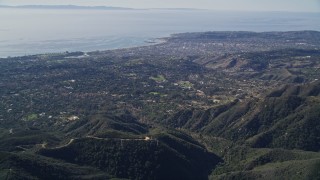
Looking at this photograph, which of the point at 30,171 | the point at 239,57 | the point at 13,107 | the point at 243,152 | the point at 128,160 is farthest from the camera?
the point at 239,57

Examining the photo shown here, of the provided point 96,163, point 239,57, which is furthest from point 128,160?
point 239,57

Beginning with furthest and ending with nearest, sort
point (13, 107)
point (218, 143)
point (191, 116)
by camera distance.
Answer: point (13, 107) < point (191, 116) < point (218, 143)

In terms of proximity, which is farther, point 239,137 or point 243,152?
point 239,137

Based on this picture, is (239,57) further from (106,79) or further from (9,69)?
(9,69)

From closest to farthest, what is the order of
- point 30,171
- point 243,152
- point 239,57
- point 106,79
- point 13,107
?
point 30,171 → point 243,152 → point 13,107 → point 106,79 → point 239,57

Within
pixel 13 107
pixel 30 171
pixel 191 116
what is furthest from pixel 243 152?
pixel 13 107

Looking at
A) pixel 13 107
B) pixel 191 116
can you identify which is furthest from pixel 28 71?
pixel 191 116

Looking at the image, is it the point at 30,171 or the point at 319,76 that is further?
the point at 319,76

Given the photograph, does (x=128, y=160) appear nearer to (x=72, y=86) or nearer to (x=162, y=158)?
(x=162, y=158)

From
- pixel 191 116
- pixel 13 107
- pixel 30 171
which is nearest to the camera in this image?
pixel 30 171
